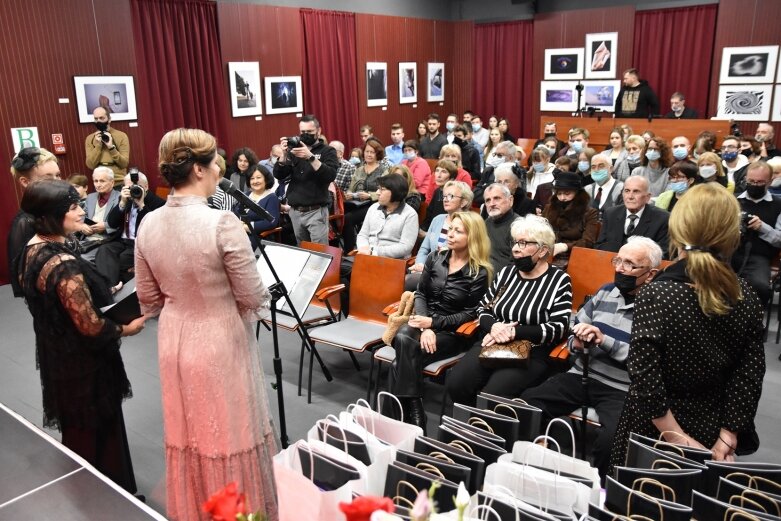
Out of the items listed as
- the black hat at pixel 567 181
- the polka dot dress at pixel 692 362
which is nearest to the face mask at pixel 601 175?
the black hat at pixel 567 181

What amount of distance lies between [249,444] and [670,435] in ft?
5.13

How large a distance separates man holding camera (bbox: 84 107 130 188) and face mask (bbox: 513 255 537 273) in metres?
5.21

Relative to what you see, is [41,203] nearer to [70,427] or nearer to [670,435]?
[70,427]

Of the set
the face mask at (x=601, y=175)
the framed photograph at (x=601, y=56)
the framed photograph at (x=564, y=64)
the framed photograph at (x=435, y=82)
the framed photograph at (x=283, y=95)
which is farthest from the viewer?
the framed photograph at (x=435, y=82)

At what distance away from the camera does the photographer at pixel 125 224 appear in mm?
5559

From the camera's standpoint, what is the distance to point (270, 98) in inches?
375

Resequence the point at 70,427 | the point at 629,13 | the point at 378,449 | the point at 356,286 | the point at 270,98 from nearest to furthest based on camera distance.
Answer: the point at 378,449, the point at 70,427, the point at 356,286, the point at 270,98, the point at 629,13

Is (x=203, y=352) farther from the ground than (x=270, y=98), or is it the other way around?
(x=270, y=98)

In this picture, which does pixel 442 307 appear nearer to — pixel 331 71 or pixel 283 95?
pixel 283 95

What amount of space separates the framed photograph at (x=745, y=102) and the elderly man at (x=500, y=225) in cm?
752

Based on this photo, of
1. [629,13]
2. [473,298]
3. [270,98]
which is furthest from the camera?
[629,13]

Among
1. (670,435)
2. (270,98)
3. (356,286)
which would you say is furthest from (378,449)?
(270,98)

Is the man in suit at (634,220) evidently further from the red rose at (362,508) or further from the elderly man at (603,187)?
the red rose at (362,508)

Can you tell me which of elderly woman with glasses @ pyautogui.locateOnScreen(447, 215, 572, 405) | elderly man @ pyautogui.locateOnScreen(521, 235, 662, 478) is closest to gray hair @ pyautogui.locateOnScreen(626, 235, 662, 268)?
elderly man @ pyautogui.locateOnScreen(521, 235, 662, 478)
